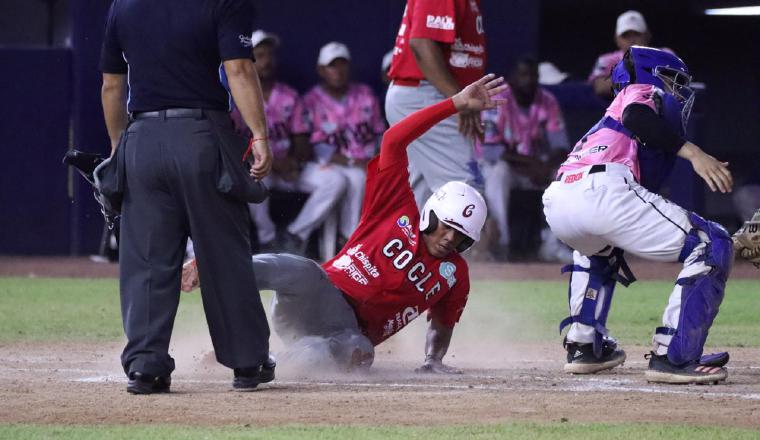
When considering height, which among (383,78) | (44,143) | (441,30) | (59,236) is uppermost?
(441,30)

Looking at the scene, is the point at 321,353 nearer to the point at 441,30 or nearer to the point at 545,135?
the point at 441,30

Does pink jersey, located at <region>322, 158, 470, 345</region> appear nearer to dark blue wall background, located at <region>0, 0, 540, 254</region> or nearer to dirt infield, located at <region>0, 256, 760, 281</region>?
dirt infield, located at <region>0, 256, 760, 281</region>

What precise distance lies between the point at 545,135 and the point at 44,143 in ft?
16.7

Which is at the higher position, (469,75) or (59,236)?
(469,75)

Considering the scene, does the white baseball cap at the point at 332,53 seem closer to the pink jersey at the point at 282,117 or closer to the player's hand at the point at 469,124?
the pink jersey at the point at 282,117

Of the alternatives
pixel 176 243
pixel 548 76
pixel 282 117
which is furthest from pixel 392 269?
pixel 548 76

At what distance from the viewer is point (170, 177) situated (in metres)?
5.75

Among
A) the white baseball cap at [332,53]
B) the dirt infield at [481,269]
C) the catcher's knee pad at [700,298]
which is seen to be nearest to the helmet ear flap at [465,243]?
the catcher's knee pad at [700,298]

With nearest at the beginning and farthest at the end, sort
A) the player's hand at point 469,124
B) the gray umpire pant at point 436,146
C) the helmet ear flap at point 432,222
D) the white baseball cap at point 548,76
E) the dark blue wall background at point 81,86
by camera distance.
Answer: the helmet ear flap at point 432,222
the player's hand at point 469,124
the gray umpire pant at point 436,146
the dark blue wall background at point 81,86
the white baseball cap at point 548,76

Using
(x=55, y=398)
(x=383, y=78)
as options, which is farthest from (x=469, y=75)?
(x=383, y=78)

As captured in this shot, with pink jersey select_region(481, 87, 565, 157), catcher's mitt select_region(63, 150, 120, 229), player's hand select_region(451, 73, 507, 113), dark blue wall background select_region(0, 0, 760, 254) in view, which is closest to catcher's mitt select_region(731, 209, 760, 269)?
player's hand select_region(451, 73, 507, 113)

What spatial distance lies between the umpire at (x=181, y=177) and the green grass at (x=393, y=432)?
0.86m

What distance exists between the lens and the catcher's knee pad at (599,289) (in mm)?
6707

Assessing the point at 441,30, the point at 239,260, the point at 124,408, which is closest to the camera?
the point at 124,408
